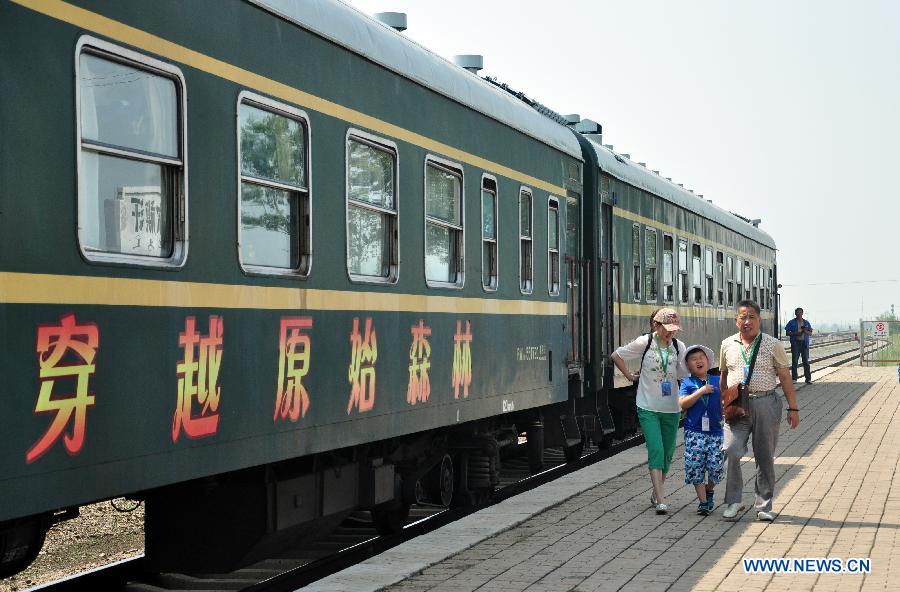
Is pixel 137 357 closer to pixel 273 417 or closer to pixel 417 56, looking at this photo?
pixel 273 417

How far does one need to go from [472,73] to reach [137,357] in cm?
656

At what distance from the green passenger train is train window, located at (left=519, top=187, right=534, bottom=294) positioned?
4cm

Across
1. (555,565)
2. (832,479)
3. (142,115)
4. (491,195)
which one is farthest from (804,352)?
(142,115)

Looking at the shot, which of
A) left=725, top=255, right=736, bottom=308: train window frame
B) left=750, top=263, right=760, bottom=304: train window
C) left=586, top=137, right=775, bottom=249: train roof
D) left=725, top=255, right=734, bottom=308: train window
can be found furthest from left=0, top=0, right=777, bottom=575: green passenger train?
left=750, top=263, right=760, bottom=304: train window

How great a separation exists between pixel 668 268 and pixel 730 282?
257 inches

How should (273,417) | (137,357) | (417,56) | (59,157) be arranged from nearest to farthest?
(59,157) < (137,357) < (273,417) < (417,56)

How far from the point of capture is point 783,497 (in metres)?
11.8

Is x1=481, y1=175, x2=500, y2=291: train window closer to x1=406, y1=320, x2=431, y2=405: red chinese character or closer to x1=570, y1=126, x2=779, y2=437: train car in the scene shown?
x1=406, y1=320, x2=431, y2=405: red chinese character

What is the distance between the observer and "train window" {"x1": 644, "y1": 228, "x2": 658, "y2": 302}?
1912 centimetres

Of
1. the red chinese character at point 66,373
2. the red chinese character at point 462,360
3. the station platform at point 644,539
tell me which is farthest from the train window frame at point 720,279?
the red chinese character at point 66,373

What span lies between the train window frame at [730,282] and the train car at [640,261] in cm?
2

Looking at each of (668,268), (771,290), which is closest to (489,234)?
(668,268)

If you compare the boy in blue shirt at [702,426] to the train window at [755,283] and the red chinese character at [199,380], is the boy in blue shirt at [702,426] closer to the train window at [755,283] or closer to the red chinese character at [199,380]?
the red chinese character at [199,380]

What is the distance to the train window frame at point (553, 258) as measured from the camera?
13984 mm
